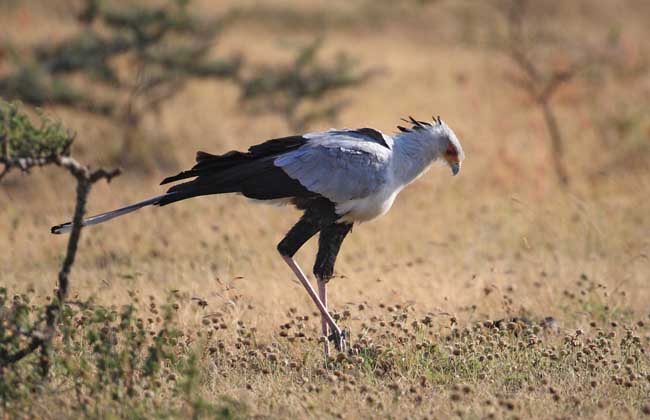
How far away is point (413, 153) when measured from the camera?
5895 mm

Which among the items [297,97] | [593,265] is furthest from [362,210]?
[297,97]

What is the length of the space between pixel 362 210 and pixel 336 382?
4.05 feet

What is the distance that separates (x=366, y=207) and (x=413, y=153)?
0.54 m

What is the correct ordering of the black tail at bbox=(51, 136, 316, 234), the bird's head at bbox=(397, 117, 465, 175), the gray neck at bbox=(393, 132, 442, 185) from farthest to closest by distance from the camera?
the bird's head at bbox=(397, 117, 465, 175) → the gray neck at bbox=(393, 132, 442, 185) → the black tail at bbox=(51, 136, 316, 234)

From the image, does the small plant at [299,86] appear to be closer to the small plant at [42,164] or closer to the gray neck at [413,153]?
the gray neck at [413,153]

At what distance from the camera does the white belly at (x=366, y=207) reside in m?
5.63

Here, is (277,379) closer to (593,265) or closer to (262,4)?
(593,265)

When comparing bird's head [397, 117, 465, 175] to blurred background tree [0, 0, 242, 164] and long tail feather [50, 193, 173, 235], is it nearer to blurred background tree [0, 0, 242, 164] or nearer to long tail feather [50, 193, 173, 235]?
long tail feather [50, 193, 173, 235]

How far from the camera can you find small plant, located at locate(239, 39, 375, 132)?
14008mm

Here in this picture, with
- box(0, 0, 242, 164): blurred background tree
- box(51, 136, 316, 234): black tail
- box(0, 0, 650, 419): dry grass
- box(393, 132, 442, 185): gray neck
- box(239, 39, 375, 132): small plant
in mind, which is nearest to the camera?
box(0, 0, 650, 419): dry grass

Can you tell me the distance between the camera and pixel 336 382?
4820 millimetres

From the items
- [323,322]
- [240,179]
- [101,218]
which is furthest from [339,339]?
[101,218]

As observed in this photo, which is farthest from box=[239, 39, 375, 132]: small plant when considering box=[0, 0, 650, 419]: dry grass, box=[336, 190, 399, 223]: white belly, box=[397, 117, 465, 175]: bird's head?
box=[336, 190, 399, 223]: white belly

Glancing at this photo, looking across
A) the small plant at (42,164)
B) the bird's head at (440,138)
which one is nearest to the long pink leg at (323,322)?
the bird's head at (440,138)
